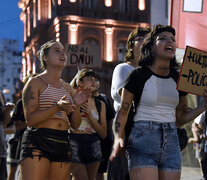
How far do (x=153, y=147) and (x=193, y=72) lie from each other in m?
0.84

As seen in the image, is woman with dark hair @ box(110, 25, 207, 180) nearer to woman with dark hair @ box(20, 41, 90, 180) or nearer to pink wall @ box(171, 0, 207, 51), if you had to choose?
woman with dark hair @ box(20, 41, 90, 180)

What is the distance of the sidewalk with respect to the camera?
11.0 metres

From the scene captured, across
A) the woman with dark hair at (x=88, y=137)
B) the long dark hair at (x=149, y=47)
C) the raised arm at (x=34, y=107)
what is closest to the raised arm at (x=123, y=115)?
the long dark hair at (x=149, y=47)

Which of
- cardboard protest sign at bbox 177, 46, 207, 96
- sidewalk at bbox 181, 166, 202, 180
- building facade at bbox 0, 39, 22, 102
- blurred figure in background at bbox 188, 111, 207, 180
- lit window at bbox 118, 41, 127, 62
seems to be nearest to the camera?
cardboard protest sign at bbox 177, 46, 207, 96

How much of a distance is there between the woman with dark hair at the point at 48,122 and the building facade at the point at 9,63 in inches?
3315

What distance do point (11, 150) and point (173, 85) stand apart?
4.64 m

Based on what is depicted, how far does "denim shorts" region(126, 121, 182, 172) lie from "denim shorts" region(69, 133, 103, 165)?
6.55ft

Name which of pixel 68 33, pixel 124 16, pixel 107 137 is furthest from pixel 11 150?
pixel 124 16

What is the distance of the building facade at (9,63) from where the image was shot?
89125mm

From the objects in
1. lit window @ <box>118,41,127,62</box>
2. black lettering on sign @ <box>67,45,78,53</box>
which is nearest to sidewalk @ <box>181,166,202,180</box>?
black lettering on sign @ <box>67,45,78,53</box>

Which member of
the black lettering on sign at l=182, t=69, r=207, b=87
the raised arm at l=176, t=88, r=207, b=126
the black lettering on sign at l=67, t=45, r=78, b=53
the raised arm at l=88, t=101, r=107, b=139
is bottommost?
the raised arm at l=88, t=101, r=107, b=139

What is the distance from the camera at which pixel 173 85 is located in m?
3.91

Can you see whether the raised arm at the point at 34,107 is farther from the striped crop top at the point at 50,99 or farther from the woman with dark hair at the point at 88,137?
the woman with dark hair at the point at 88,137

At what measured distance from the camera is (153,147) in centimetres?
364
